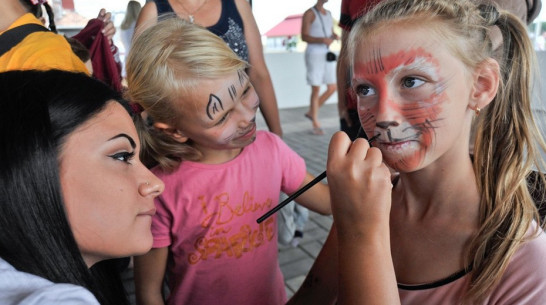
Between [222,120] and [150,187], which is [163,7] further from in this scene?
[150,187]

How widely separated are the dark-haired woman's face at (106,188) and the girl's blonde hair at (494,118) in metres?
0.51

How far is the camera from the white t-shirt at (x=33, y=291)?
50 cm

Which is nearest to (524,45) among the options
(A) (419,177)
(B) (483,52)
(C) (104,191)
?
(B) (483,52)

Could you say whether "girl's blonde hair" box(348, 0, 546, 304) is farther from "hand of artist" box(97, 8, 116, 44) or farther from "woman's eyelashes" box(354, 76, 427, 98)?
"hand of artist" box(97, 8, 116, 44)

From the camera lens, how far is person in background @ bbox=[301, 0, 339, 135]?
493cm

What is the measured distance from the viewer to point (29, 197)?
63 cm

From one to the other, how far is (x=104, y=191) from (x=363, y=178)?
437 millimetres

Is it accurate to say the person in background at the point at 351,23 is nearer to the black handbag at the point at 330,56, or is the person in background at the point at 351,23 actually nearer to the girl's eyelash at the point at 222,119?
the girl's eyelash at the point at 222,119

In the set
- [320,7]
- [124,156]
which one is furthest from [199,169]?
[320,7]

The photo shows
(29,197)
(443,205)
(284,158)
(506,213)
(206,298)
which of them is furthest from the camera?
(284,158)

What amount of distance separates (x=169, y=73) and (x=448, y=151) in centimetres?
68

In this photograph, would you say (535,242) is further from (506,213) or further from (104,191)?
(104,191)

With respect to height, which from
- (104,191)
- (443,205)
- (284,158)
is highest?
(104,191)

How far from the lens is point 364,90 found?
85 cm
